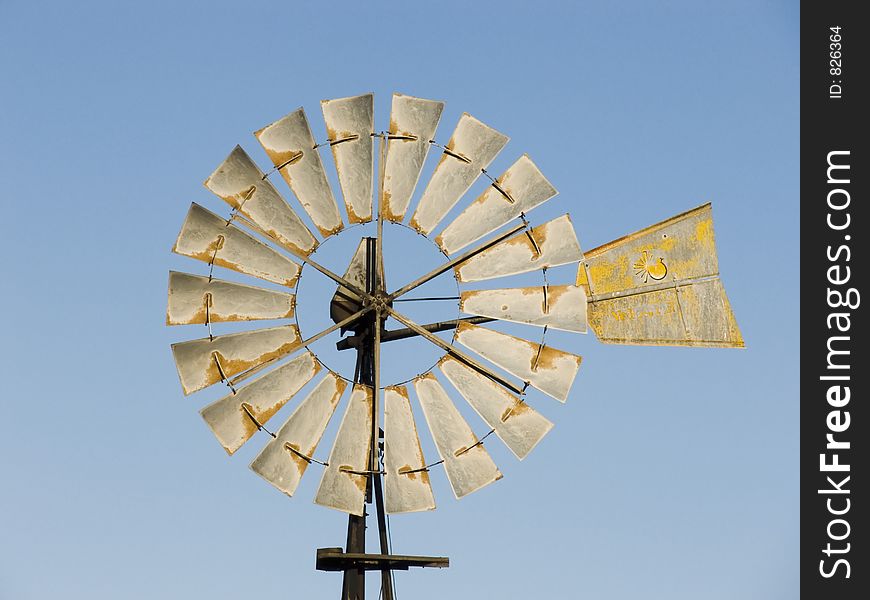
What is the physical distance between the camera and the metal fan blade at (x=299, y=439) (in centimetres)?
1204

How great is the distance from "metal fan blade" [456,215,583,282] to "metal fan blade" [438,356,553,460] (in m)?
0.71

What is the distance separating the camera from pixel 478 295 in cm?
1269

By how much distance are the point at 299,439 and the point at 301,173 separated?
1854 millimetres

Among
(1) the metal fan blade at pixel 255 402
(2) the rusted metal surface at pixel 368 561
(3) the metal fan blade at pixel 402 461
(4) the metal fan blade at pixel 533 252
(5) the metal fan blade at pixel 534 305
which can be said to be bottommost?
(2) the rusted metal surface at pixel 368 561

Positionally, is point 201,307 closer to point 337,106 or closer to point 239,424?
point 239,424

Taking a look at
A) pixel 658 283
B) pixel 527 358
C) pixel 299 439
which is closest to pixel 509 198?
pixel 527 358

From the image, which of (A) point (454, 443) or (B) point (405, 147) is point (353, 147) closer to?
(B) point (405, 147)

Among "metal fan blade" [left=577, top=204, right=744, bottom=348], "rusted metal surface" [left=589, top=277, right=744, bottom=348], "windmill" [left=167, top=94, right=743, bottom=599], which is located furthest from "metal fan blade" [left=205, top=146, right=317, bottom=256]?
"rusted metal surface" [left=589, top=277, right=744, bottom=348]

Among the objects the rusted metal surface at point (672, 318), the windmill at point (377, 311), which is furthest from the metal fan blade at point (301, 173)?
the rusted metal surface at point (672, 318)

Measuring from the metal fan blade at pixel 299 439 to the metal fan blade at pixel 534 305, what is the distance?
1.13 m

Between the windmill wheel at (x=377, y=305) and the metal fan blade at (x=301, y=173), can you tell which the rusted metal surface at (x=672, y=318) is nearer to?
the windmill wheel at (x=377, y=305)

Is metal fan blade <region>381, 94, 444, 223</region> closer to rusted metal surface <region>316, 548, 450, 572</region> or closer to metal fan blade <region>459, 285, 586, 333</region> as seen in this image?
metal fan blade <region>459, 285, 586, 333</region>
